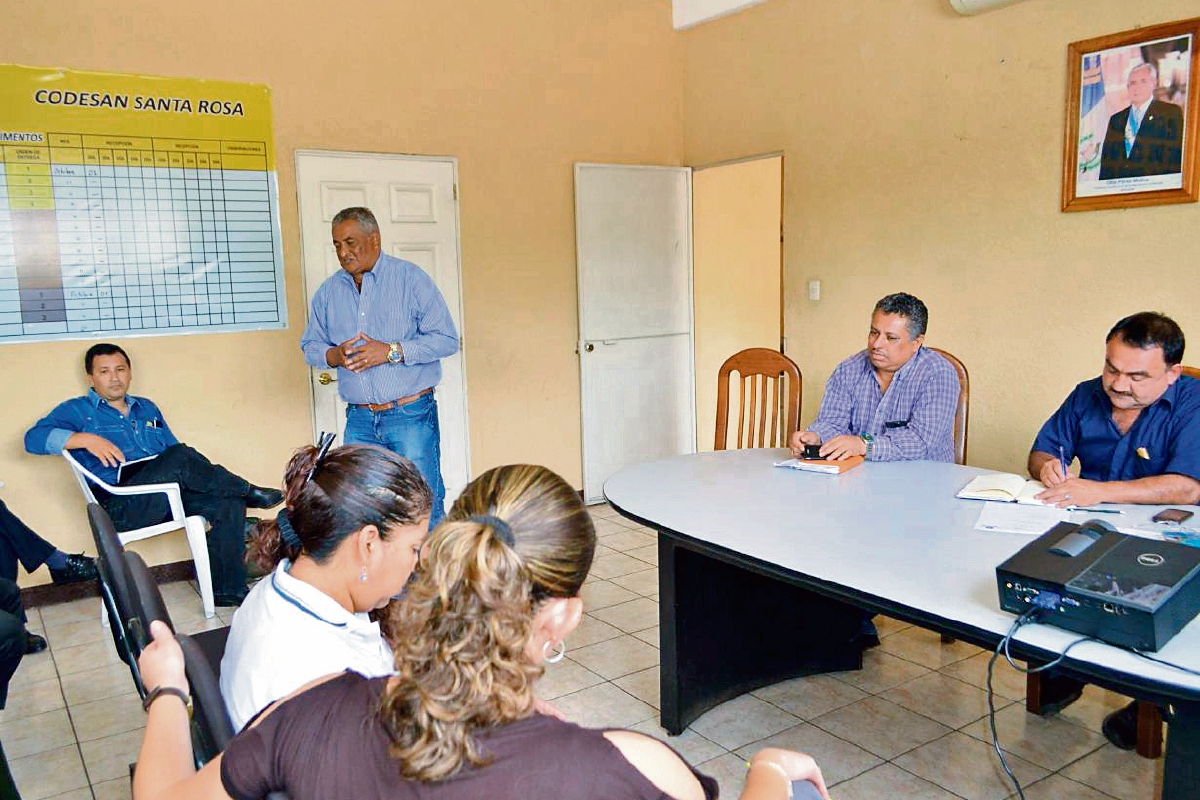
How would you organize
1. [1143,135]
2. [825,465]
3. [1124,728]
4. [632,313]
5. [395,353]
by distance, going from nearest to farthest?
[1124,728] < [825,465] < [1143,135] < [395,353] < [632,313]

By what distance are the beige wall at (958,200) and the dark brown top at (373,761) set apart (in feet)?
10.4

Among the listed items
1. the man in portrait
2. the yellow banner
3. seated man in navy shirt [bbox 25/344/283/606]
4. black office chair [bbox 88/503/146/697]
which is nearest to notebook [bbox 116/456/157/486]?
seated man in navy shirt [bbox 25/344/283/606]

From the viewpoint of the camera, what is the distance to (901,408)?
299 centimetres

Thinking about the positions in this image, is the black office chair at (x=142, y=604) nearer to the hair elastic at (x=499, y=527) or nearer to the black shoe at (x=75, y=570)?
the hair elastic at (x=499, y=527)

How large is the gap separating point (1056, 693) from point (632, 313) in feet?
10.3

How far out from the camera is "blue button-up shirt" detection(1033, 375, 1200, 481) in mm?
2332

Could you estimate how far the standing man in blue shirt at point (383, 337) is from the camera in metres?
3.56

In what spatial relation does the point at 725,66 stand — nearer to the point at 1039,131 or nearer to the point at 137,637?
the point at 1039,131

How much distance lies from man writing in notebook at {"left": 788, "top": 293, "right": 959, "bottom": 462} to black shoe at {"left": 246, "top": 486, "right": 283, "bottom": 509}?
7.37 feet

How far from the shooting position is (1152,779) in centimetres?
228

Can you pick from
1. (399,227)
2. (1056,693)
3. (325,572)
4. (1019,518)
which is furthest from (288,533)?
(399,227)

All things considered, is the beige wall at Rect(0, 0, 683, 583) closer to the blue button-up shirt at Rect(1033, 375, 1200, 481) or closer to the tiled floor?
the tiled floor

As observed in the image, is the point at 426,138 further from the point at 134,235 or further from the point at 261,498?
the point at 261,498

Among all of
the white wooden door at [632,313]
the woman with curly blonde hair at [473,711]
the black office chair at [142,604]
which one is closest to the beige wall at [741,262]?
the white wooden door at [632,313]
